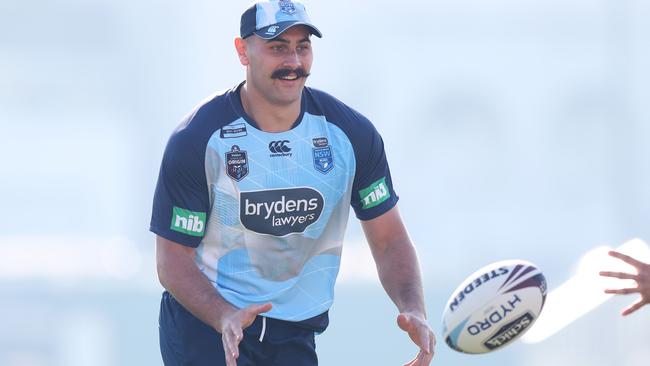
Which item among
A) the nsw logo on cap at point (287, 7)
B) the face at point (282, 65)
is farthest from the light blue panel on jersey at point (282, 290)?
the nsw logo on cap at point (287, 7)

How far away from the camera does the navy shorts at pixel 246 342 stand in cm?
540

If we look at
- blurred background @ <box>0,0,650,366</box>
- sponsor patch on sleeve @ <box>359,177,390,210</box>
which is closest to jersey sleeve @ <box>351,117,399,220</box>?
sponsor patch on sleeve @ <box>359,177,390,210</box>

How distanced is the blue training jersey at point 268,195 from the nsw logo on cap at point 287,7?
42cm

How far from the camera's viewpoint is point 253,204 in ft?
17.5

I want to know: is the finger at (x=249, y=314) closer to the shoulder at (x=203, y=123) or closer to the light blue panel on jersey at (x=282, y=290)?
the light blue panel on jersey at (x=282, y=290)

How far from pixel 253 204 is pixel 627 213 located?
734cm

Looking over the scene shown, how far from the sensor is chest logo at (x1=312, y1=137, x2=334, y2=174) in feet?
17.8

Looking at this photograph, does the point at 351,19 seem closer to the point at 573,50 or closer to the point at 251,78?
the point at 573,50

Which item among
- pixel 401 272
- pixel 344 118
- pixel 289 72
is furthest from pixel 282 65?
pixel 401 272

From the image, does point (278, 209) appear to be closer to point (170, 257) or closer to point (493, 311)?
point (170, 257)

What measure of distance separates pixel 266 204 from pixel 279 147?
0.86 feet

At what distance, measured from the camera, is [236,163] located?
5301 mm

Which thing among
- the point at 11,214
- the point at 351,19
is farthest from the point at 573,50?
the point at 11,214

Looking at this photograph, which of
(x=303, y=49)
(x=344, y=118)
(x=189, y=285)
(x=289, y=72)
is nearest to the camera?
(x=189, y=285)
